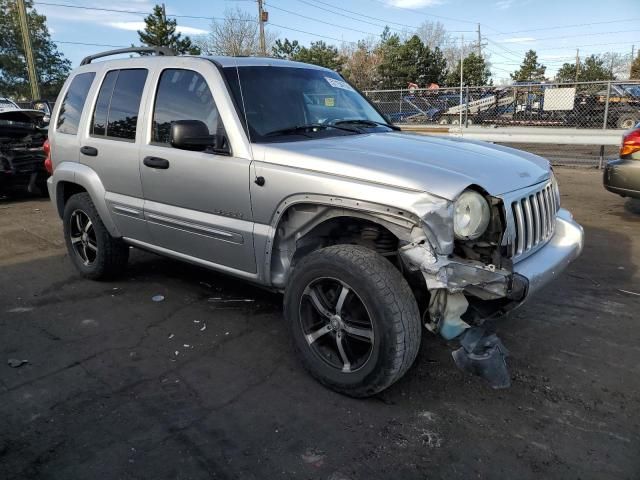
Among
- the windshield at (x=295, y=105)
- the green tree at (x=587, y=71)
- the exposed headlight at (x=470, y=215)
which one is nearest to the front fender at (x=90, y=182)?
the windshield at (x=295, y=105)

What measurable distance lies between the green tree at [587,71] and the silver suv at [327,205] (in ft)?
206

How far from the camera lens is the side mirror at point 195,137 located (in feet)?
10.5

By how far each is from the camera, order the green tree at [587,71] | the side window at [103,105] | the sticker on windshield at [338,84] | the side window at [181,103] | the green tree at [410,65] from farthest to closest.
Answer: the green tree at [587,71] < the green tree at [410,65] < the side window at [103,105] < the sticker on windshield at [338,84] < the side window at [181,103]

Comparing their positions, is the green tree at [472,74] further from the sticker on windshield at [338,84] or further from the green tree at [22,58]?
the sticker on windshield at [338,84]

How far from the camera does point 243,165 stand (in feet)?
10.5

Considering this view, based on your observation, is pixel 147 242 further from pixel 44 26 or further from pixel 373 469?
pixel 44 26

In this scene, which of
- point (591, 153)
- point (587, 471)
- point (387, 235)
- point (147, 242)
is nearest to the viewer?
point (587, 471)

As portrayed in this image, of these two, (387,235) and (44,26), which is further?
(44,26)

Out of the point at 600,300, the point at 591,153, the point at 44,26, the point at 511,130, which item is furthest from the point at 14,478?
the point at 44,26

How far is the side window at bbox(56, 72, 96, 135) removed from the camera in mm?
4660

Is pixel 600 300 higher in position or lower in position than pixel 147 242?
lower

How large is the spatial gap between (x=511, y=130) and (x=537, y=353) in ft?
34.1

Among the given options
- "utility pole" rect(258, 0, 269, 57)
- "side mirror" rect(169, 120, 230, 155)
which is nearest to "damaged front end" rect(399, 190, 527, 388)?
"side mirror" rect(169, 120, 230, 155)

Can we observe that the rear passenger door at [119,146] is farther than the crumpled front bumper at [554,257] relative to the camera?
Yes
